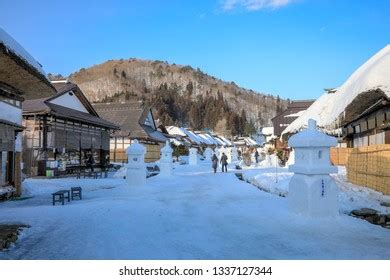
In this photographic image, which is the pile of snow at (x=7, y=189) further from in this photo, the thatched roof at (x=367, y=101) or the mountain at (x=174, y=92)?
the mountain at (x=174, y=92)

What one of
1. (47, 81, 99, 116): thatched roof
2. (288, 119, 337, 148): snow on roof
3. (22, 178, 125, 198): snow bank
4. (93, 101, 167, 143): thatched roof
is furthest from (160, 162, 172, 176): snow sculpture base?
(93, 101, 167, 143): thatched roof

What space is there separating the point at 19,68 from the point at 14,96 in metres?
5.15

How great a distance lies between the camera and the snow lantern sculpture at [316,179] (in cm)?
595

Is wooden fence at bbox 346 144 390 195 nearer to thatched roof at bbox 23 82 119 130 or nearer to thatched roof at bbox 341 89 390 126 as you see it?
thatched roof at bbox 341 89 390 126

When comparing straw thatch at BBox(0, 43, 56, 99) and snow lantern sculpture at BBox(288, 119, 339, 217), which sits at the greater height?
straw thatch at BBox(0, 43, 56, 99)

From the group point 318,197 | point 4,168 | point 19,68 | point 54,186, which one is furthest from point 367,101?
point 54,186

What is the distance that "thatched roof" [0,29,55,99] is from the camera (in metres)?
4.43

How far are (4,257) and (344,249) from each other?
152 inches

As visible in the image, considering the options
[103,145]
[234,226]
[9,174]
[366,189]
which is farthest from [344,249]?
[103,145]

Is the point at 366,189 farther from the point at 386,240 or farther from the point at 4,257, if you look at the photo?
the point at 4,257

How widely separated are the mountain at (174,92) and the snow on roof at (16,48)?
5602 cm

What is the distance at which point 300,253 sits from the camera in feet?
13.5

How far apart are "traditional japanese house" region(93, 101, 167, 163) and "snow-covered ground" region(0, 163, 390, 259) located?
67.5ft

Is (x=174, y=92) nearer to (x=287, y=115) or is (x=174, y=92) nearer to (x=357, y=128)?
(x=287, y=115)
